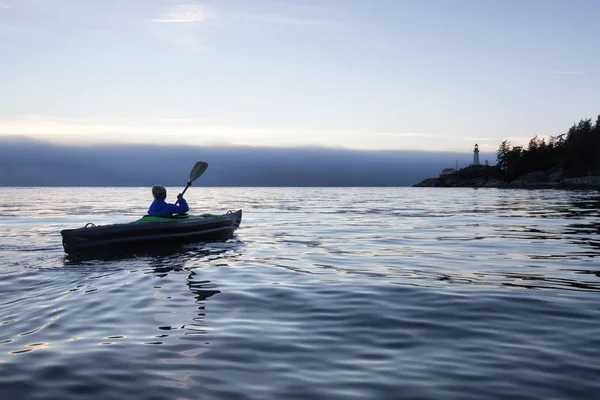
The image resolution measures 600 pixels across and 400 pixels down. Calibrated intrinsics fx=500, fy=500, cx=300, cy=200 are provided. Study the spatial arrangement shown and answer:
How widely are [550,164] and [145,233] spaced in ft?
449

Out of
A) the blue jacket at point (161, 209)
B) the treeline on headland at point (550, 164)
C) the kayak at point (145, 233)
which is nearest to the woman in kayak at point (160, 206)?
the blue jacket at point (161, 209)

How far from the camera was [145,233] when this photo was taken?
14.8 metres

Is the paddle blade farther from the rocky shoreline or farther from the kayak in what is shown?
the rocky shoreline

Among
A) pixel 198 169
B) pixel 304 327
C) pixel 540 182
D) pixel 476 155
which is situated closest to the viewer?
pixel 304 327

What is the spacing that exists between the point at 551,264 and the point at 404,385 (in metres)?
8.21

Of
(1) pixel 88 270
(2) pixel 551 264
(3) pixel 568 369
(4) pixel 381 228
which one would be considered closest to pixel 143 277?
(1) pixel 88 270

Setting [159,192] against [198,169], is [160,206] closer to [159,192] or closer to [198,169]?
[159,192]

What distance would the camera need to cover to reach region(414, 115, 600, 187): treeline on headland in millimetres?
108562

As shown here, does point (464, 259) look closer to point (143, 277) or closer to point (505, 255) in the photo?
point (505, 255)

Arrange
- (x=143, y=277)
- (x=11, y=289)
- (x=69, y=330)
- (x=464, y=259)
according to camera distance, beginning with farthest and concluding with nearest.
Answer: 1. (x=464, y=259)
2. (x=143, y=277)
3. (x=11, y=289)
4. (x=69, y=330)

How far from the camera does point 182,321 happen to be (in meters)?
6.61

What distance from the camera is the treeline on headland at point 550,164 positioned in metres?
109

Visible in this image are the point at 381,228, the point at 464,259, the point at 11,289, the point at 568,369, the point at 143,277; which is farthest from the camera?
the point at 381,228

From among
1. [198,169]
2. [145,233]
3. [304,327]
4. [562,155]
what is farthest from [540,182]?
[304,327]
